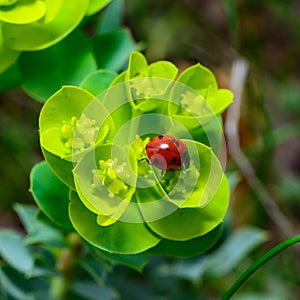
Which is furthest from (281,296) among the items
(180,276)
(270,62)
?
(270,62)

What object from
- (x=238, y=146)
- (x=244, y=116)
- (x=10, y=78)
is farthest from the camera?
(x=244, y=116)

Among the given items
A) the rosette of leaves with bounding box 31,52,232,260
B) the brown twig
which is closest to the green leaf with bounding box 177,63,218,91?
the rosette of leaves with bounding box 31,52,232,260

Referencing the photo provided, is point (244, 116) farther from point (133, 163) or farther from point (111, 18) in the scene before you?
point (133, 163)

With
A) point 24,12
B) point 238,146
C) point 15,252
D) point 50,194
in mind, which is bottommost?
point 238,146

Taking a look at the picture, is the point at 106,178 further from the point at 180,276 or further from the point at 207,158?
the point at 180,276

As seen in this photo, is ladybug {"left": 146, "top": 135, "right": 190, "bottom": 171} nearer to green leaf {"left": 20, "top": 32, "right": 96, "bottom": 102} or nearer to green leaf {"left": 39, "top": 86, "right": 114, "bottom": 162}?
green leaf {"left": 39, "top": 86, "right": 114, "bottom": 162}

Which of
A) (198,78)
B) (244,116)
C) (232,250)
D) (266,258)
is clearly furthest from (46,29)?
(244,116)
